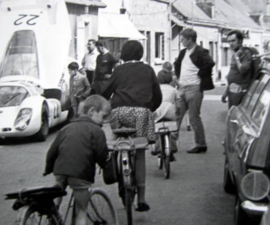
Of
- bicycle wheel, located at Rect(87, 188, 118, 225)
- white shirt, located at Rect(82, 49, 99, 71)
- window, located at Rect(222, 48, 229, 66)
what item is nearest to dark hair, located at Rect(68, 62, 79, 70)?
white shirt, located at Rect(82, 49, 99, 71)

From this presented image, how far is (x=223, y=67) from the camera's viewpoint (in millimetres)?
47781

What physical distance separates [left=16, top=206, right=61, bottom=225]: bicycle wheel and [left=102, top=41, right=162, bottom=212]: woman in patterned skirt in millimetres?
1508

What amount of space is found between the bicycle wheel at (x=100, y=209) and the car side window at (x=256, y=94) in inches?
59.9

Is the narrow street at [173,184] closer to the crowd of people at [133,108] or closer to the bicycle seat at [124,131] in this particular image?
the crowd of people at [133,108]

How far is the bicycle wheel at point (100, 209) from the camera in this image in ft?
17.7

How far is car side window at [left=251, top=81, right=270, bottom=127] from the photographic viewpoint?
5.21 meters

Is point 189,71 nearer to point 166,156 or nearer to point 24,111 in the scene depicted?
point 166,156

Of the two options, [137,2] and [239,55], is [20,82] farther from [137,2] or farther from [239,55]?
[137,2]

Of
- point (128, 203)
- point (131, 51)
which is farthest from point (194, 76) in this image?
point (128, 203)

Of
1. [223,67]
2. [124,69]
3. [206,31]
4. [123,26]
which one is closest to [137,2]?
[123,26]

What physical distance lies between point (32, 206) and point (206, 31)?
136 feet

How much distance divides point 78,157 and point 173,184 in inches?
136

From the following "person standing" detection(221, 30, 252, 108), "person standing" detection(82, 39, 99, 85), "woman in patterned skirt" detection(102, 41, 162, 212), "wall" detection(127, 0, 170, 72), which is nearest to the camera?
"woman in patterned skirt" detection(102, 41, 162, 212)

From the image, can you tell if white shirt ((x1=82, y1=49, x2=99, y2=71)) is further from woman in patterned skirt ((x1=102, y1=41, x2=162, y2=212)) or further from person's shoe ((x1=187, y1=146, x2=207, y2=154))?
woman in patterned skirt ((x1=102, y1=41, x2=162, y2=212))
